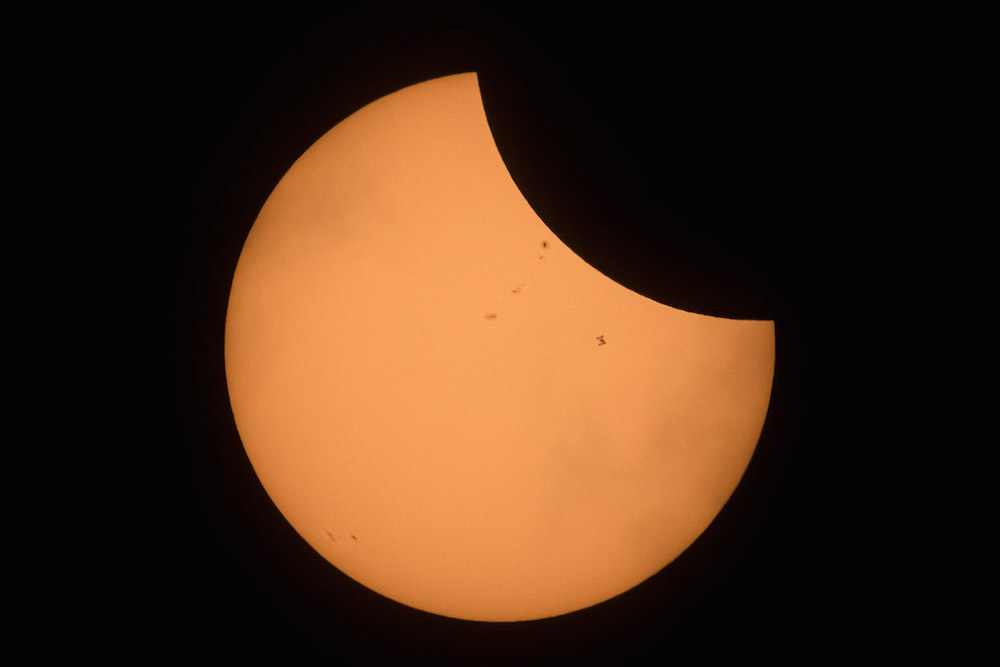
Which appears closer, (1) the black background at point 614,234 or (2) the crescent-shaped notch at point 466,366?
(1) the black background at point 614,234

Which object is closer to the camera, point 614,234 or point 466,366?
point 614,234

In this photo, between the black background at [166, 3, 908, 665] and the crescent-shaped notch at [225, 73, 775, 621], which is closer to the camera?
the black background at [166, 3, 908, 665]

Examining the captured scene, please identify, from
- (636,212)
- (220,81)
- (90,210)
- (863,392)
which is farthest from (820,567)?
(90,210)

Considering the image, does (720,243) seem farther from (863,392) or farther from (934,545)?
(934,545)
